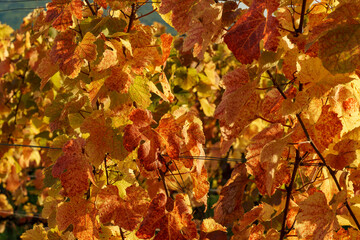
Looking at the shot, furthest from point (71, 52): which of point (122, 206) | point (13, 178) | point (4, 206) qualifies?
point (4, 206)

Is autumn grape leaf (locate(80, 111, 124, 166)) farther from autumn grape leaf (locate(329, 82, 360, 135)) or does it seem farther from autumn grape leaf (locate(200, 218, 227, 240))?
autumn grape leaf (locate(329, 82, 360, 135))

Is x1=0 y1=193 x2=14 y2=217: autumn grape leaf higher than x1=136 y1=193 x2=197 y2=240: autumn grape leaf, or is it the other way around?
x1=136 y1=193 x2=197 y2=240: autumn grape leaf

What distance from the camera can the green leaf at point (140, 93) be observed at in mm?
1126

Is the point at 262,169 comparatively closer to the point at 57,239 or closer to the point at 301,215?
the point at 301,215

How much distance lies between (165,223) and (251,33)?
0.55m

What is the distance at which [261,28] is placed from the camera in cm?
69

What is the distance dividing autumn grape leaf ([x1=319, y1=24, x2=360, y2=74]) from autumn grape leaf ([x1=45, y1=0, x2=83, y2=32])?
2.15 ft

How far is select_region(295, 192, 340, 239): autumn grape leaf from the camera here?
86 cm

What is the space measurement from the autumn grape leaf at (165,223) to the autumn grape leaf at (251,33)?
491 millimetres

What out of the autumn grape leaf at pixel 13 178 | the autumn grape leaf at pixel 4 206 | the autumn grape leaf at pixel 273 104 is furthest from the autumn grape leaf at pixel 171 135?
the autumn grape leaf at pixel 4 206

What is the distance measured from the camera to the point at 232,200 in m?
1.09

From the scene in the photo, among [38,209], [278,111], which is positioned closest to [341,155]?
[278,111]

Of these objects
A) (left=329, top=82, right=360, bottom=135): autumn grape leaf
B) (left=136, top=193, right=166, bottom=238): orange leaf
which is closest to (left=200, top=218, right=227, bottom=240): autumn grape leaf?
(left=136, top=193, right=166, bottom=238): orange leaf

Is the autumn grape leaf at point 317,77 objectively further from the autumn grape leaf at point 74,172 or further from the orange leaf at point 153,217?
the autumn grape leaf at point 74,172
